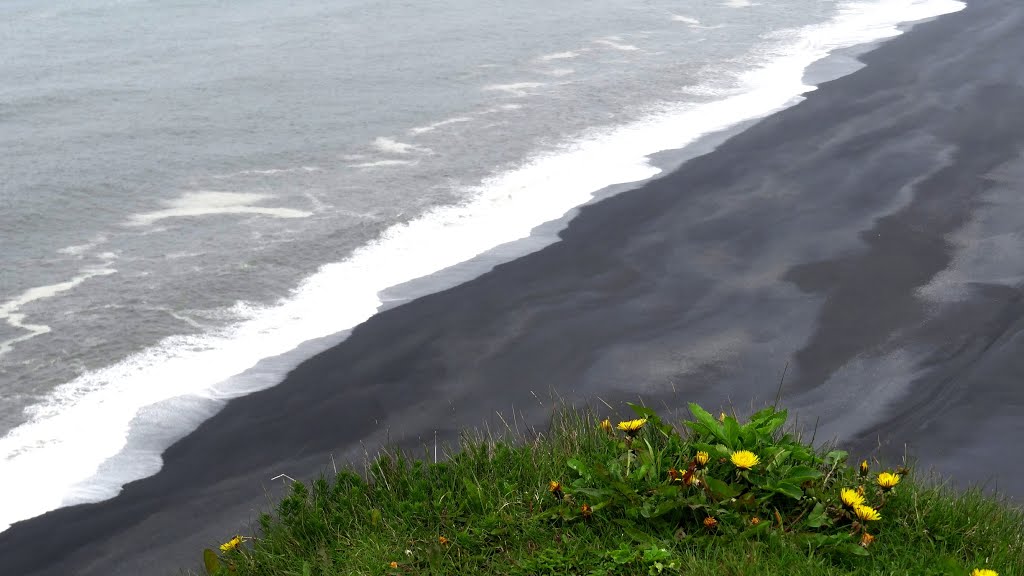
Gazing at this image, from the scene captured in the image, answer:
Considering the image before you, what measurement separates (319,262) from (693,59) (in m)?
9.77

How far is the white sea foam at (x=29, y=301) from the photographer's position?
823 centimetres

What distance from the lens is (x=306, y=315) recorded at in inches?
336

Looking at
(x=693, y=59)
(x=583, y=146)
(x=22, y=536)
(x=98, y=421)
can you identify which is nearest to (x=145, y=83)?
(x=583, y=146)

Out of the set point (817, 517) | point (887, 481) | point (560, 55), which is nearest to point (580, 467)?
point (817, 517)

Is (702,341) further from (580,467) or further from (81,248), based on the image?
(81,248)

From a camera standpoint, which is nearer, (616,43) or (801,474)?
(801,474)

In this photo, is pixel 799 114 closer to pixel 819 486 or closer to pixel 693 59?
pixel 693 59

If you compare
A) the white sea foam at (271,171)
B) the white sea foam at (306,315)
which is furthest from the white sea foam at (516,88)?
the white sea foam at (271,171)

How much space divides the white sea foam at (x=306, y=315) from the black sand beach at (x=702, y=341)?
33cm

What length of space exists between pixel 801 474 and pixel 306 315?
17.5 ft

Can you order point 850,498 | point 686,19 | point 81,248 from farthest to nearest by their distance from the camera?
point 686,19
point 81,248
point 850,498

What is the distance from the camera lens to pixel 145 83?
1578 centimetres

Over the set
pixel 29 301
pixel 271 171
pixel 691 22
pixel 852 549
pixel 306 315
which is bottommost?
pixel 852 549

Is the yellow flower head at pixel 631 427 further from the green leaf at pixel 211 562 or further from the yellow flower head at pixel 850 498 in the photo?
the green leaf at pixel 211 562
